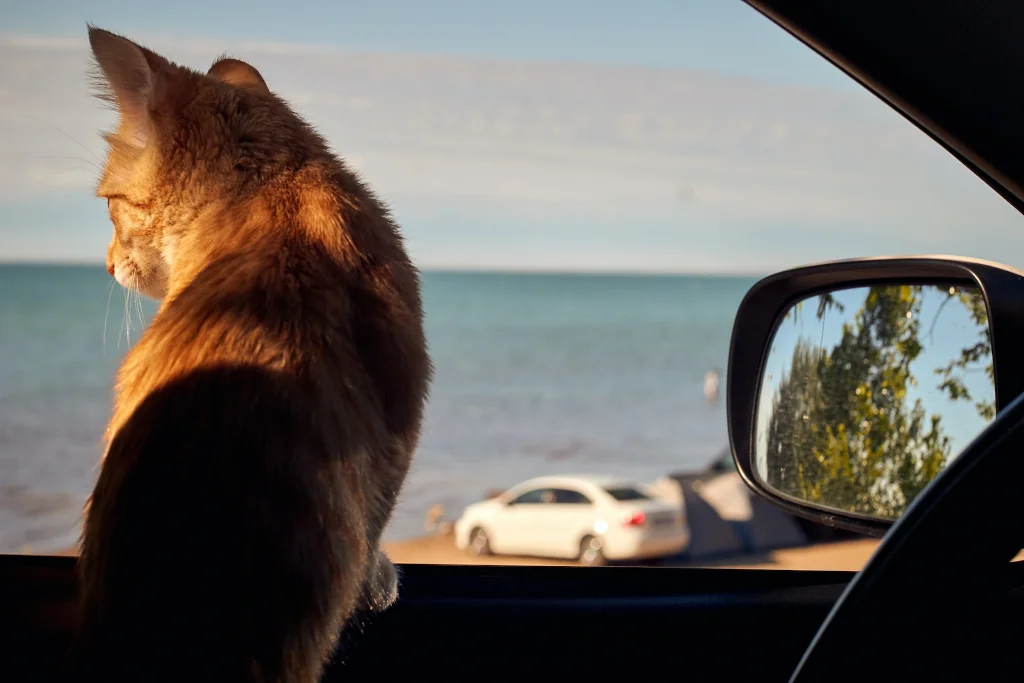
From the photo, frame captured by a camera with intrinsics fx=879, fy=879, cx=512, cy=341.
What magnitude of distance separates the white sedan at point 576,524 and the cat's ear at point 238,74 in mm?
2305

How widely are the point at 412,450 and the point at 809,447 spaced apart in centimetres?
103

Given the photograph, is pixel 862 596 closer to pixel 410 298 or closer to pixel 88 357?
pixel 410 298

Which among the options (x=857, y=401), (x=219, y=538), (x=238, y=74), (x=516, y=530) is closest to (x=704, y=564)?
(x=516, y=530)

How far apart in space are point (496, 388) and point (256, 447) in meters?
26.5

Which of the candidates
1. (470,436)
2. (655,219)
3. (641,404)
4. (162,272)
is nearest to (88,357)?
(470,436)

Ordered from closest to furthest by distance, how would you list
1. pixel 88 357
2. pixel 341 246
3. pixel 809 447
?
1. pixel 341 246
2. pixel 809 447
3. pixel 88 357

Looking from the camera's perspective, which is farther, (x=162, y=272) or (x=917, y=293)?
(x=917, y=293)

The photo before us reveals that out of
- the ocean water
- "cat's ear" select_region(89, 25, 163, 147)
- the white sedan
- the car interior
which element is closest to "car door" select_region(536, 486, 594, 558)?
the white sedan

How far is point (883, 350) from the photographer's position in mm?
1808

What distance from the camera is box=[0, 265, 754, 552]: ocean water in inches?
541

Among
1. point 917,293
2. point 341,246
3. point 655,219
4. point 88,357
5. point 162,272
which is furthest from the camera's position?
point 655,219

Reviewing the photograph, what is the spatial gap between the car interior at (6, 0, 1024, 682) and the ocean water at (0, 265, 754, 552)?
5616 millimetres

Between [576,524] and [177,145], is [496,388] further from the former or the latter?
[177,145]

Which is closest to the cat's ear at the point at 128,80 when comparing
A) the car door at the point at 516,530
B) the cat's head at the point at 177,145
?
the cat's head at the point at 177,145
